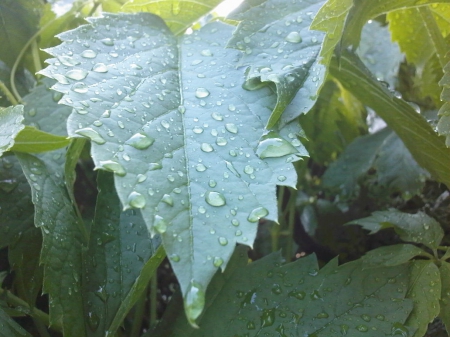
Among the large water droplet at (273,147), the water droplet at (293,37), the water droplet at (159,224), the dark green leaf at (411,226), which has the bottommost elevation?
the dark green leaf at (411,226)

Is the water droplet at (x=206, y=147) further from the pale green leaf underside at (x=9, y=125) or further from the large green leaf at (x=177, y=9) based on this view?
the large green leaf at (x=177, y=9)

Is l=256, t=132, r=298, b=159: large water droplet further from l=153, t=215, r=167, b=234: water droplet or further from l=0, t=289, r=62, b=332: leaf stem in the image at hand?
l=0, t=289, r=62, b=332: leaf stem

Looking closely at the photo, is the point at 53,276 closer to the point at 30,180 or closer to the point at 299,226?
the point at 30,180

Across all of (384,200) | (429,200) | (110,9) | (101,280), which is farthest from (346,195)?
(110,9)

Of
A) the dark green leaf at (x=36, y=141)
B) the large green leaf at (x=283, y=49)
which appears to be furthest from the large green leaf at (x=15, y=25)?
the large green leaf at (x=283, y=49)

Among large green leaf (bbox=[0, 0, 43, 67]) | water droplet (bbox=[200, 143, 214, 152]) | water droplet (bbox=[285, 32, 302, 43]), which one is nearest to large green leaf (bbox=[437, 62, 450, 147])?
water droplet (bbox=[285, 32, 302, 43])

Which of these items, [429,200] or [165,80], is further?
[429,200]
